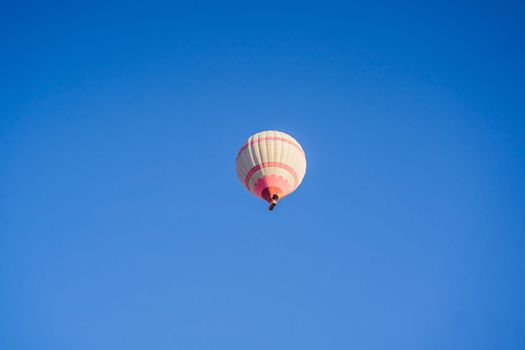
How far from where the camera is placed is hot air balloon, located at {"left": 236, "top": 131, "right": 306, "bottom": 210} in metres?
14.0

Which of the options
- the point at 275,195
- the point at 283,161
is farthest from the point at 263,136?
the point at 275,195

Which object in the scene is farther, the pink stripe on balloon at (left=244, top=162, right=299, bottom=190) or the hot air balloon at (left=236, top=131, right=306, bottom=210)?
the pink stripe on balloon at (left=244, top=162, right=299, bottom=190)

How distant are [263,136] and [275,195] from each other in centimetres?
256

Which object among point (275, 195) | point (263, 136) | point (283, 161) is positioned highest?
point (263, 136)

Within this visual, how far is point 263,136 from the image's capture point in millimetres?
14906

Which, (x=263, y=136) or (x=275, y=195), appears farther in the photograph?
(x=263, y=136)

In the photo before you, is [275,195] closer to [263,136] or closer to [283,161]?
[283,161]

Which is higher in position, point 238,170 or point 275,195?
point 238,170

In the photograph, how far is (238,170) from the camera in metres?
15.3

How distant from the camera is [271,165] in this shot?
14.1 meters

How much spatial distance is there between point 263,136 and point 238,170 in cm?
174

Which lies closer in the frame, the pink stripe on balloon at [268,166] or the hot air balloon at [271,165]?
the hot air balloon at [271,165]

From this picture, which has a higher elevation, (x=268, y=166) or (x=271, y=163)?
(x=271, y=163)

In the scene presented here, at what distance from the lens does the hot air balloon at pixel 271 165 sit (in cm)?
1398
